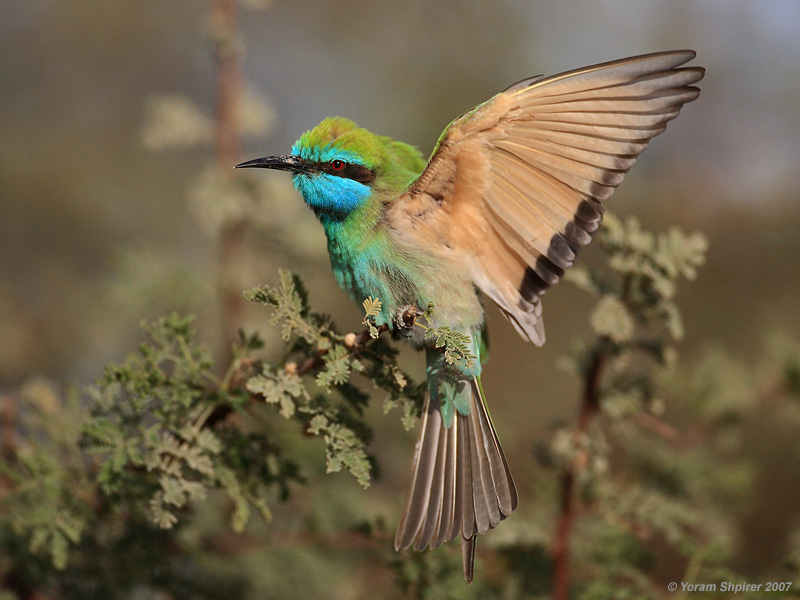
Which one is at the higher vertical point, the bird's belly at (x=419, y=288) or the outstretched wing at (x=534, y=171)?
the outstretched wing at (x=534, y=171)

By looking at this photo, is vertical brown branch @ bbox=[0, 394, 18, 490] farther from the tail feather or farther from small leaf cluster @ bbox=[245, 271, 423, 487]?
the tail feather

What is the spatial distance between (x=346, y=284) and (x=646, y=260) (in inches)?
27.4

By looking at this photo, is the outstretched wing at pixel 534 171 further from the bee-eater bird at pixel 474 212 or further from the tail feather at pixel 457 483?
the tail feather at pixel 457 483

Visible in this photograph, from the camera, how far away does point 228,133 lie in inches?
94.8

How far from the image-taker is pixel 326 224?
1854 mm

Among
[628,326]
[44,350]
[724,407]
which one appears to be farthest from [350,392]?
[44,350]

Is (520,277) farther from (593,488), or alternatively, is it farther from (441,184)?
(593,488)

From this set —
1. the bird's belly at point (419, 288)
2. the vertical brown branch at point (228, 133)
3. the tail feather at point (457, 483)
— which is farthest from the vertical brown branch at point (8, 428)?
the tail feather at point (457, 483)

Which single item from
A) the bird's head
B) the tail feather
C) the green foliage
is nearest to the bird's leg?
the green foliage

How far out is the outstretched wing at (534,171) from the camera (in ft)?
4.79

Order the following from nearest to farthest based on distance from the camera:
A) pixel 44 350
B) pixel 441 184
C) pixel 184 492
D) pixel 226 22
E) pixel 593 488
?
pixel 184 492 < pixel 441 184 < pixel 593 488 < pixel 226 22 < pixel 44 350

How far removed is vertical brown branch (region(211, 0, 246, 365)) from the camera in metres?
2.35

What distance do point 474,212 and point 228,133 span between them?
1074mm

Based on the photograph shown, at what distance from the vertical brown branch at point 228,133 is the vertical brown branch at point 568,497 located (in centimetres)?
108
